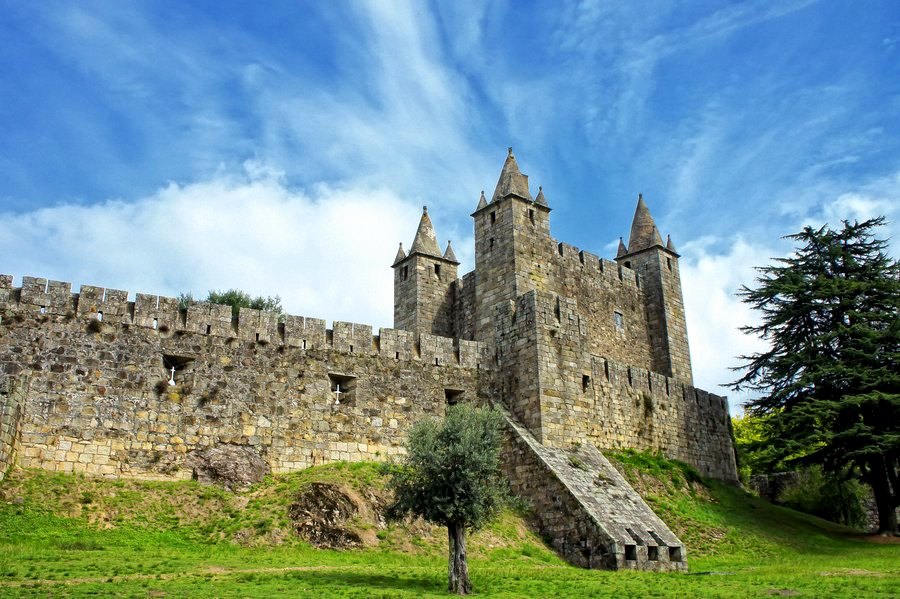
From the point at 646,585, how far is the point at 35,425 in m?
16.4

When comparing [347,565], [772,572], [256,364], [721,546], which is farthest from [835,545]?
[256,364]

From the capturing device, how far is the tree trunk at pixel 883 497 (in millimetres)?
33625

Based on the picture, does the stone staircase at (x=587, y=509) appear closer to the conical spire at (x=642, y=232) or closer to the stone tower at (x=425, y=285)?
the stone tower at (x=425, y=285)

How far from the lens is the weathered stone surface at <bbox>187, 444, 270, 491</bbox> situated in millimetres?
24703

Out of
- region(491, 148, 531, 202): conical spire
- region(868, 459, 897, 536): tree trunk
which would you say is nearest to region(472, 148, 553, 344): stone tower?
region(491, 148, 531, 202): conical spire

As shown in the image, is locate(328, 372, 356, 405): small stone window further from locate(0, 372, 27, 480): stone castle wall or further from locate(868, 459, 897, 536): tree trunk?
locate(868, 459, 897, 536): tree trunk

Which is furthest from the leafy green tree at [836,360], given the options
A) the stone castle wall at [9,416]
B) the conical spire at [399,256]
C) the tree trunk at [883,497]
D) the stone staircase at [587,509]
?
the stone castle wall at [9,416]

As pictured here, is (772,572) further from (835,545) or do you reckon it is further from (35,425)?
(35,425)

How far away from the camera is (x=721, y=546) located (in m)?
29.4

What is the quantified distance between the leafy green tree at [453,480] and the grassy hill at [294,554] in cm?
144

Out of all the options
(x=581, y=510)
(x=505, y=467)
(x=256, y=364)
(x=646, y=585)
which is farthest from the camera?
(x=505, y=467)

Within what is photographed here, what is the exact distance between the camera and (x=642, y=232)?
142ft

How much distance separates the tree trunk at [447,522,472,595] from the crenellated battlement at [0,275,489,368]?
10.9 metres

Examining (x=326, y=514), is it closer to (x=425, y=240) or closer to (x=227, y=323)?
(x=227, y=323)
